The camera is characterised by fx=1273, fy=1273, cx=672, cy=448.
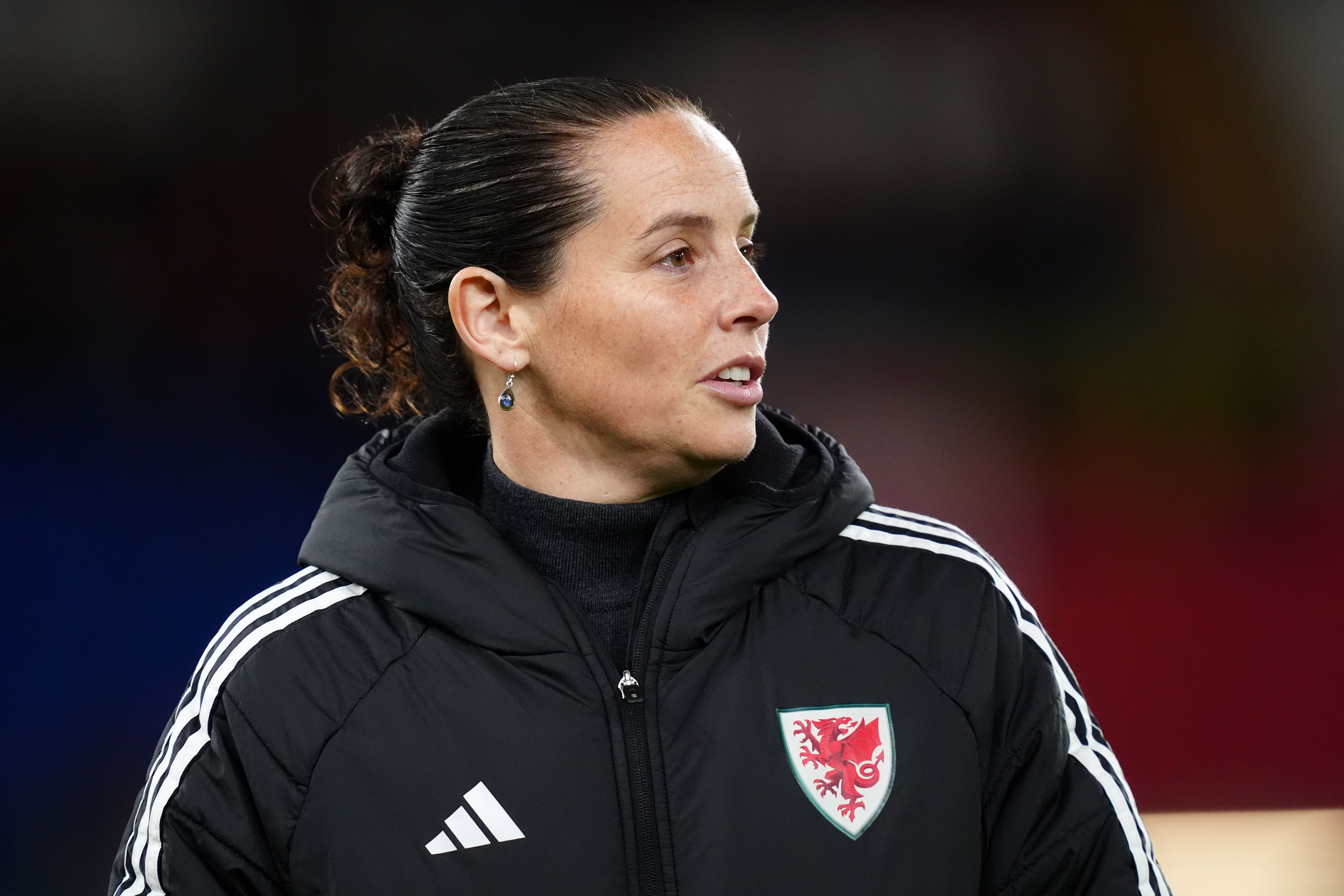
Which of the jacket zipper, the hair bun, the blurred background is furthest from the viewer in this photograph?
the blurred background

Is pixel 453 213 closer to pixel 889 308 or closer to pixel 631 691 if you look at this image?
pixel 631 691

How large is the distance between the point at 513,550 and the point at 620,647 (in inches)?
5.2

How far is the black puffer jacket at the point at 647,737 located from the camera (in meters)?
1.05

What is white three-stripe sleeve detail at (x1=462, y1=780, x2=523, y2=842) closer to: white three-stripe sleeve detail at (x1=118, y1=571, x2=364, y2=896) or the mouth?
white three-stripe sleeve detail at (x1=118, y1=571, x2=364, y2=896)

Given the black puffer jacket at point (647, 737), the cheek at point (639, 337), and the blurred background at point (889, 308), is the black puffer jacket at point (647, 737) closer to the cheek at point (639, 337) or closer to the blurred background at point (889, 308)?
the cheek at point (639, 337)

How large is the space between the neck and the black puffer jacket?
5 centimetres

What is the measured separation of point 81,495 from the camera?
251cm

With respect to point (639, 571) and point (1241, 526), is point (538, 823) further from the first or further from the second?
point (1241, 526)

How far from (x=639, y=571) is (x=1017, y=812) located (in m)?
0.40

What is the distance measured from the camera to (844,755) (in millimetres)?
1083

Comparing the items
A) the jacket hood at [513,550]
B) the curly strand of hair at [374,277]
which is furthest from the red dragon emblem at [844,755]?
the curly strand of hair at [374,277]

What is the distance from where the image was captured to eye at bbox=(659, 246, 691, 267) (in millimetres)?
1188

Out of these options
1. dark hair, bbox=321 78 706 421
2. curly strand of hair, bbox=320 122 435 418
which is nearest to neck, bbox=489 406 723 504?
dark hair, bbox=321 78 706 421

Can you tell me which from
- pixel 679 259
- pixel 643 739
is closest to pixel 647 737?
pixel 643 739
